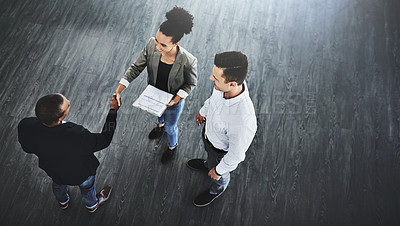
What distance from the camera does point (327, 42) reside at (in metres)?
3.70

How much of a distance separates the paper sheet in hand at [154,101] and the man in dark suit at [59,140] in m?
0.24

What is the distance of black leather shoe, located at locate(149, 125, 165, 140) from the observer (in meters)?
2.84

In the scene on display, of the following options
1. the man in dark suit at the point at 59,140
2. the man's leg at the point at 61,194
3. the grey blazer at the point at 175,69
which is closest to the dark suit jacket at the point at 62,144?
the man in dark suit at the point at 59,140

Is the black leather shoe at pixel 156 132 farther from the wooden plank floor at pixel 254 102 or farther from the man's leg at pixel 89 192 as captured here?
the man's leg at pixel 89 192

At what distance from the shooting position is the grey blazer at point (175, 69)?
2035 millimetres

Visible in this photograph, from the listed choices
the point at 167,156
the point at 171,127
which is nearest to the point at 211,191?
the point at 167,156

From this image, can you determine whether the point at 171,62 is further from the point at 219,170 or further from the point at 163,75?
the point at 219,170

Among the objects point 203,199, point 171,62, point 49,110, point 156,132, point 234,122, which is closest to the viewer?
point 49,110

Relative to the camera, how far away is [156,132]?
2.85 m

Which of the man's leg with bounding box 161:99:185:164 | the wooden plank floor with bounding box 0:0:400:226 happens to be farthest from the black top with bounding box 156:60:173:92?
the wooden plank floor with bounding box 0:0:400:226

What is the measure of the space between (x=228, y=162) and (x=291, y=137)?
4.58 feet

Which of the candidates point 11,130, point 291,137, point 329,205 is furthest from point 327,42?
point 11,130

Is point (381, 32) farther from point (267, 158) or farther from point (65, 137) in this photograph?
point (65, 137)

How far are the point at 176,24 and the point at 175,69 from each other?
322mm
